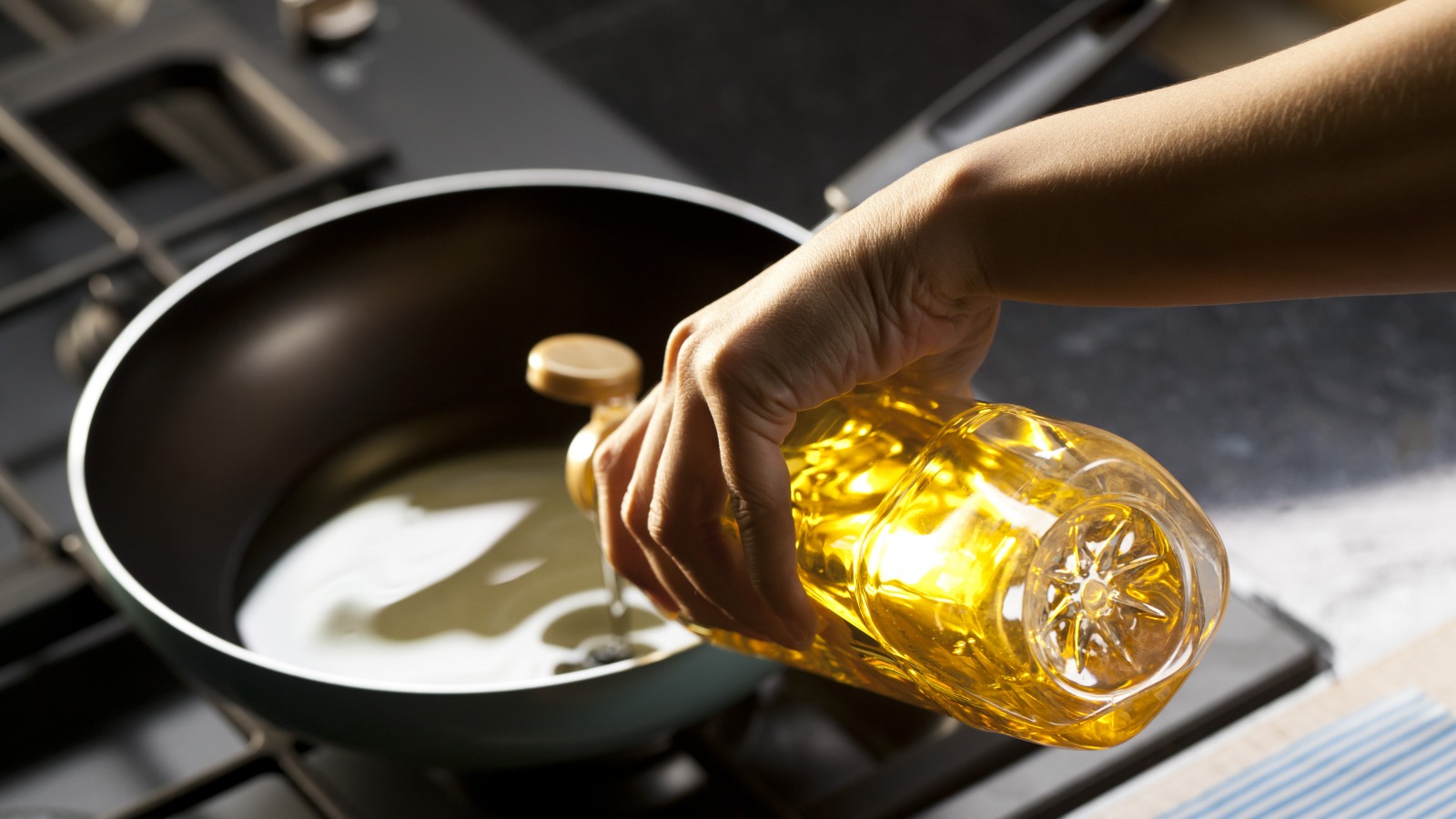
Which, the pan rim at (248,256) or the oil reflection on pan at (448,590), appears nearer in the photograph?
the pan rim at (248,256)

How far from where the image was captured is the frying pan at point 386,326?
567 mm

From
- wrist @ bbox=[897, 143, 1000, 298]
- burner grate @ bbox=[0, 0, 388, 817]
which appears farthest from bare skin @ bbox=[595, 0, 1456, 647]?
burner grate @ bbox=[0, 0, 388, 817]

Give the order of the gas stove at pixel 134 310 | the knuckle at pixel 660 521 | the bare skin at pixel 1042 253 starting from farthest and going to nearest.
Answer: the gas stove at pixel 134 310
the knuckle at pixel 660 521
the bare skin at pixel 1042 253

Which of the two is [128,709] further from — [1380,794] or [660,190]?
[1380,794]

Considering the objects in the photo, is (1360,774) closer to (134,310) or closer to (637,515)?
(637,515)

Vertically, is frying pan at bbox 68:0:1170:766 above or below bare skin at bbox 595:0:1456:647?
above

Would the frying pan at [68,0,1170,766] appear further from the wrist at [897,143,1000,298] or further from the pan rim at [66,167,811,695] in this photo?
the wrist at [897,143,1000,298]

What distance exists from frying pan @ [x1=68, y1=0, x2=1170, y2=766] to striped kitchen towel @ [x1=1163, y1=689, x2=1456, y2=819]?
10.1 inches

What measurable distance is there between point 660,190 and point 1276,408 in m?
0.65

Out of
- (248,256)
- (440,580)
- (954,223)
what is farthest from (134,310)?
(954,223)

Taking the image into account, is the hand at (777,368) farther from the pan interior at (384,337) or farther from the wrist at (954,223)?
the pan interior at (384,337)

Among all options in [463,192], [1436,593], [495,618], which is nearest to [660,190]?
[463,192]

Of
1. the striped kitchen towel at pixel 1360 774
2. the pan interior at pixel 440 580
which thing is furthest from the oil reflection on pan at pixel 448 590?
the striped kitchen towel at pixel 1360 774

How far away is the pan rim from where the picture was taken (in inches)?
16.5
